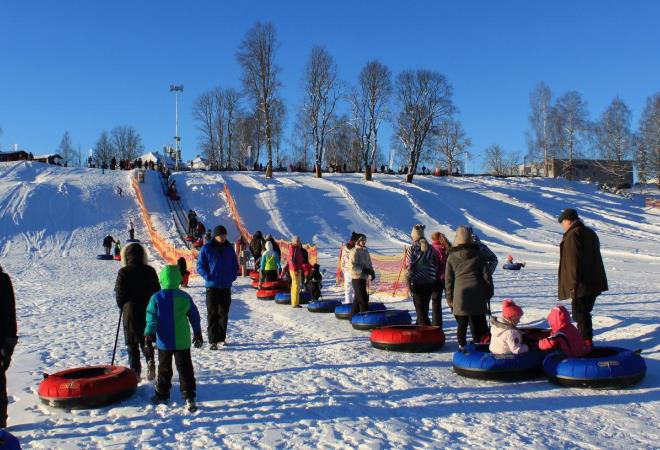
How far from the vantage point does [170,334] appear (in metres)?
5.98

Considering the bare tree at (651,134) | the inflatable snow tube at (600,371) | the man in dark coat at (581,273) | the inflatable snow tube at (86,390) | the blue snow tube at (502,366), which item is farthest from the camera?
the bare tree at (651,134)

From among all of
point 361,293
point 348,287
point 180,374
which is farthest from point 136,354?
point 348,287

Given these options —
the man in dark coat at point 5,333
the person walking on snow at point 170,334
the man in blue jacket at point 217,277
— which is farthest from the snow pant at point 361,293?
the man in dark coat at point 5,333

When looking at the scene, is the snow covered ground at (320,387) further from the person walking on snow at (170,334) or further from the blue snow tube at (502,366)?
the person walking on snow at (170,334)

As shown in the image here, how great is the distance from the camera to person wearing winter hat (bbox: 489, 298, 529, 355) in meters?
6.82

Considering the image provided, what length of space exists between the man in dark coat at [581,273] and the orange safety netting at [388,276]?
6.91 m

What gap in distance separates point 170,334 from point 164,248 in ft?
69.8

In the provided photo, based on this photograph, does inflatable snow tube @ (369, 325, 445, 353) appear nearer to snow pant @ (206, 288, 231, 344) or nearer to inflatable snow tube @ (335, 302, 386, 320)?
snow pant @ (206, 288, 231, 344)

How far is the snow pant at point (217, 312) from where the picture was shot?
8.91 metres

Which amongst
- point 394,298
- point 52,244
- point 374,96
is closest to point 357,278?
point 394,298

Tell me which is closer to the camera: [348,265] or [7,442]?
[7,442]

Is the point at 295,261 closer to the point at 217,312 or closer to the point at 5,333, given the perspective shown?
the point at 217,312

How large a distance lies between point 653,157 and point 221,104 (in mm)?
48585

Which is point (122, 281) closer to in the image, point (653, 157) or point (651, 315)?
point (651, 315)
